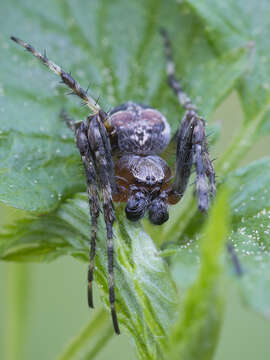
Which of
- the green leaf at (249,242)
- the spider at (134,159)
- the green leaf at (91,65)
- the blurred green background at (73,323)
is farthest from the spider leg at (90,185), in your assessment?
the blurred green background at (73,323)

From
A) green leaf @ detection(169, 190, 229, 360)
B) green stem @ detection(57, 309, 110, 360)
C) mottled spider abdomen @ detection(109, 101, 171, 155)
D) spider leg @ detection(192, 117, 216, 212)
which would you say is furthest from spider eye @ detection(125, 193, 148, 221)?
green leaf @ detection(169, 190, 229, 360)

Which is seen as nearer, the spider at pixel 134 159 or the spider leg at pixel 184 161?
the spider at pixel 134 159

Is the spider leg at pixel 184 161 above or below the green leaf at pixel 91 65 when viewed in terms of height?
below

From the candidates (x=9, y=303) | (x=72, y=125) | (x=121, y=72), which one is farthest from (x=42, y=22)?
(x=9, y=303)

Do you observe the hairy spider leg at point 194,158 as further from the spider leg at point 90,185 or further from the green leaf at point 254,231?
the spider leg at point 90,185

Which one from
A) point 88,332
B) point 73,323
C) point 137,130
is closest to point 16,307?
point 88,332

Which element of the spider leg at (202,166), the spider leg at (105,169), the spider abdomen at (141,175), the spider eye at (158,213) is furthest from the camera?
the spider abdomen at (141,175)

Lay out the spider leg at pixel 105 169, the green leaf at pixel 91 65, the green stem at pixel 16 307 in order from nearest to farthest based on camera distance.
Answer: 1. the spider leg at pixel 105 169
2. the green leaf at pixel 91 65
3. the green stem at pixel 16 307
